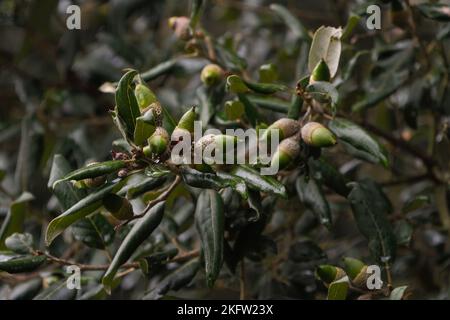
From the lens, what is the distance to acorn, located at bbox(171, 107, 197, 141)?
0.79 meters

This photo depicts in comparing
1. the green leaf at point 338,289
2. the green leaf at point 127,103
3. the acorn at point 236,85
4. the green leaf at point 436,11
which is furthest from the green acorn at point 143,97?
the green leaf at point 436,11

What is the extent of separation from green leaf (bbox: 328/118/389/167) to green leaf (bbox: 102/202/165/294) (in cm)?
26

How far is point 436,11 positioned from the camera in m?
1.07

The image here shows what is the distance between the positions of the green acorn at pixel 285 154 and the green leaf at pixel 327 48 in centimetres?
15

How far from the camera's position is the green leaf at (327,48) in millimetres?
922

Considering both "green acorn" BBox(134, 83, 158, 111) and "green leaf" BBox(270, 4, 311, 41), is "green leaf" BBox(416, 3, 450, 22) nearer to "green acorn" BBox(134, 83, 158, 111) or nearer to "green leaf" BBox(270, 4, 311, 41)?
"green leaf" BBox(270, 4, 311, 41)

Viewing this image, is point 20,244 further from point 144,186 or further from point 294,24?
point 294,24

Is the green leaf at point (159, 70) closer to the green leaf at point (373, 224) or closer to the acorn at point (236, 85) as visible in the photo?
the acorn at point (236, 85)

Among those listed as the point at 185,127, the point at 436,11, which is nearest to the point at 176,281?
the point at 185,127

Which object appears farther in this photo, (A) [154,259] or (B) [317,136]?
(A) [154,259]

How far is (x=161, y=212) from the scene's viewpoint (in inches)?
34.4

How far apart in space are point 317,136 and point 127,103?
24 centimetres

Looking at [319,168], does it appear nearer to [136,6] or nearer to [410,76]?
[410,76]

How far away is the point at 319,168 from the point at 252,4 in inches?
33.5
